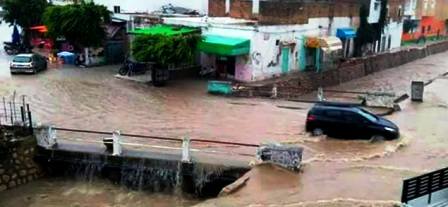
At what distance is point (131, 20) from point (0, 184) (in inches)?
891

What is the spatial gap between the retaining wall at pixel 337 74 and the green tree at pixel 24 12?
21688mm

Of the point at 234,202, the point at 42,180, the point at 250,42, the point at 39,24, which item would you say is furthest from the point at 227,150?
the point at 39,24

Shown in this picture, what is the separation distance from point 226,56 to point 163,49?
15.4 ft

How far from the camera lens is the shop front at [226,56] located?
33.2 meters

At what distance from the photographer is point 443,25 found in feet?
250

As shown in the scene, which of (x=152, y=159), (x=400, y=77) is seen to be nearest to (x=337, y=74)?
(x=400, y=77)

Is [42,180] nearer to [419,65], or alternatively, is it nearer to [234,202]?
[234,202]

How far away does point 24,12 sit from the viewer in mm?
45531

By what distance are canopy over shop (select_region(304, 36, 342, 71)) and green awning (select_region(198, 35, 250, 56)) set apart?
22.6ft

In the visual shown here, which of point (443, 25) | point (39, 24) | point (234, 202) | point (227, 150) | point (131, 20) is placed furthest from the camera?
point (443, 25)

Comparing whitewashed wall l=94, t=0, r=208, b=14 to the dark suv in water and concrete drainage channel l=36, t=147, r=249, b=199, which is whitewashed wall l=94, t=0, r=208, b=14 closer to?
the dark suv in water

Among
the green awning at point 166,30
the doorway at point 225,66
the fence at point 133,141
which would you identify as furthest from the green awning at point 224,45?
the fence at point 133,141

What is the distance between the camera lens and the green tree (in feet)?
148

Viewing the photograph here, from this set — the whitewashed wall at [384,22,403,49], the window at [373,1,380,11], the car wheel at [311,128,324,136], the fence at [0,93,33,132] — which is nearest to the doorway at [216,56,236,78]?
the fence at [0,93,33,132]
